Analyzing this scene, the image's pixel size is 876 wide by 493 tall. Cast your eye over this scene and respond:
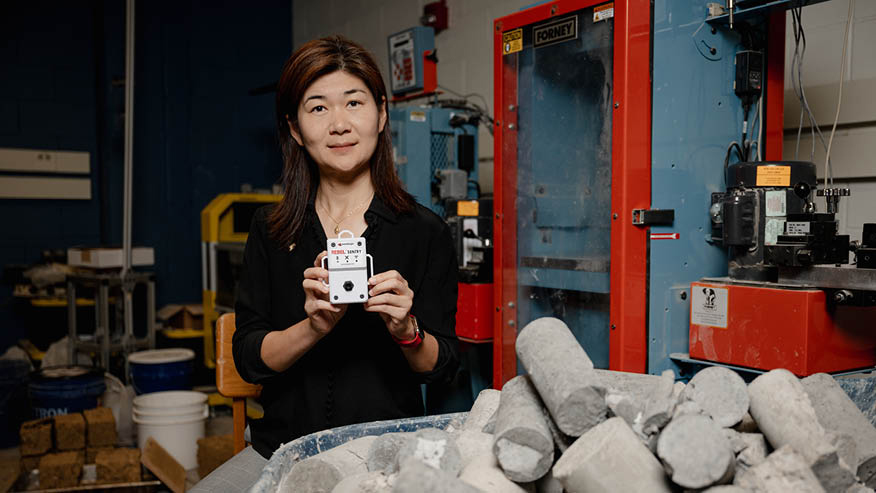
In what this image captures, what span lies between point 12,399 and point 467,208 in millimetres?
2696

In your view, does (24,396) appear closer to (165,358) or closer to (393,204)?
(165,358)

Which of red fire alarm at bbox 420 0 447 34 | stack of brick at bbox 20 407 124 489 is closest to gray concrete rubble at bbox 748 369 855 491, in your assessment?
stack of brick at bbox 20 407 124 489

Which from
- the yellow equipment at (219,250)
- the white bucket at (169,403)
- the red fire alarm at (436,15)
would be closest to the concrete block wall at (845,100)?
the red fire alarm at (436,15)

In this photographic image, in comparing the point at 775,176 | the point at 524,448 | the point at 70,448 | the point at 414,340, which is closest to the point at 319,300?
the point at 414,340

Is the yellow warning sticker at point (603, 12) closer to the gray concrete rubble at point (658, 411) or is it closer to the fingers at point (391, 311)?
the fingers at point (391, 311)

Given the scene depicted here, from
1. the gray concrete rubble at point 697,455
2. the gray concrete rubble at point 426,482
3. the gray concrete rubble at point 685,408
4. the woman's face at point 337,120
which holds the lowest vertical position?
the gray concrete rubble at point 426,482

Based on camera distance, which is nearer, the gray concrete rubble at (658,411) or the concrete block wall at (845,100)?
the gray concrete rubble at (658,411)

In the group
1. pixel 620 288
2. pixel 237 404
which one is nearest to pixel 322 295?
pixel 237 404

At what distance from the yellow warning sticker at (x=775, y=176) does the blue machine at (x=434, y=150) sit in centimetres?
142

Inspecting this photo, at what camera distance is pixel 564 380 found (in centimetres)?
90

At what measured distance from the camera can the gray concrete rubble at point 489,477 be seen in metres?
0.85

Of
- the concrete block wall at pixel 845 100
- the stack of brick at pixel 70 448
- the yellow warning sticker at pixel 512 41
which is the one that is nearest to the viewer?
the concrete block wall at pixel 845 100

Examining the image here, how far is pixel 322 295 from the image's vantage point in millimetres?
1128

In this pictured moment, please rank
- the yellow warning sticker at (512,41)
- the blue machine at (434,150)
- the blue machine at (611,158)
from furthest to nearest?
the blue machine at (434,150) → the yellow warning sticker at (512,41) → the blue machine at (611,158)
